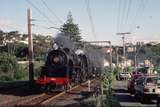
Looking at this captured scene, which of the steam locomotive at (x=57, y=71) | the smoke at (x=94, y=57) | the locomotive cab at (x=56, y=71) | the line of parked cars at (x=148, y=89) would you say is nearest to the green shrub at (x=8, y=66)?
the smoke at (x=94, y=57)

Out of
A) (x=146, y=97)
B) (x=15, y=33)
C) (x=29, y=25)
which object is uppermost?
(x=15, y=33)

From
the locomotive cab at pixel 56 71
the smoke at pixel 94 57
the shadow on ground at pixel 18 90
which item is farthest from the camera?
the smoke at pixel 94 57

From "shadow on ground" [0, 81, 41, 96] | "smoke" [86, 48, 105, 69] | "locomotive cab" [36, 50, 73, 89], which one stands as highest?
"smoke" [86, 48, 105, 69]

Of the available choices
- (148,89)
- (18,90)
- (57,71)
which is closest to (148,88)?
(148,89)

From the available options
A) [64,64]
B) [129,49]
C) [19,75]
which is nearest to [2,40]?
[129,49]

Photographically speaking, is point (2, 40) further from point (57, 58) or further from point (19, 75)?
point (57, 58)

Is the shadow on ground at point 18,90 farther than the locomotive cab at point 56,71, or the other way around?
the locomotive cab at point 56,71

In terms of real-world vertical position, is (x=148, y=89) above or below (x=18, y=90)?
above

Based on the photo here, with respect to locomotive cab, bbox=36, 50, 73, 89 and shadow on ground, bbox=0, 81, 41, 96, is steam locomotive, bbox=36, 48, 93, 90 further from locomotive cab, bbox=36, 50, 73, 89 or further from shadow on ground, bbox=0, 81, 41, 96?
shadow on ground, bbox=0, 81, 41, 96

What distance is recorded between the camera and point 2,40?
136500 mm

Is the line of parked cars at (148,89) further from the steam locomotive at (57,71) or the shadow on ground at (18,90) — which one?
the shadow on ground at (18,90)

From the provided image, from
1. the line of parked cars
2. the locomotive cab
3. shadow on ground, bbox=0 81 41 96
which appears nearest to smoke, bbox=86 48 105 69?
shadow on ground, bbox=0 81 41 96

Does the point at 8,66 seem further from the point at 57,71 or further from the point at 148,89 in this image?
the point at 148,89

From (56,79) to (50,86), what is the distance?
37.9 inches
